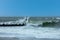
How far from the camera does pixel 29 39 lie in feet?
43.9

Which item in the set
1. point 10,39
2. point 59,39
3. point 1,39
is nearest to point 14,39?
point 10,39

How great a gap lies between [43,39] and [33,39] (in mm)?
1002

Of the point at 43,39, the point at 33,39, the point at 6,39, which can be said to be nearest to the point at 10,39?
the point at 6,39

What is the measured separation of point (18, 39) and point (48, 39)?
302 cm

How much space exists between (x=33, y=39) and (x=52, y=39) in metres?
1.91

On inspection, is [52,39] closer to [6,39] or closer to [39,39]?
[39,39]

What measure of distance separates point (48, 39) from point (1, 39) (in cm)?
476

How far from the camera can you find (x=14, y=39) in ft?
44.4

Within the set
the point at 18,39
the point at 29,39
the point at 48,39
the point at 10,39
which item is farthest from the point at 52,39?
the point at 10,39

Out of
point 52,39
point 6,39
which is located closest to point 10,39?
point 6,39

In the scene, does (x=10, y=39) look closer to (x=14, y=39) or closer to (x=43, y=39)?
(x=14, y=39)

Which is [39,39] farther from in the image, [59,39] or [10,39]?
[10,39]

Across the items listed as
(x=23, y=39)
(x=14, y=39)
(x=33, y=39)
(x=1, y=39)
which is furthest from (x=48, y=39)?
(x=1, y=39)

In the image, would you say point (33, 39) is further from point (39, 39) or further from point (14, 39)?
point (14, 39)
